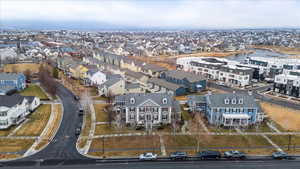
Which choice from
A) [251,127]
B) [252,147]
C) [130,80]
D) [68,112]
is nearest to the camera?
[252,147]

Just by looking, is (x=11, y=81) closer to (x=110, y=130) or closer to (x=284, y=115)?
(x=110, y=130)

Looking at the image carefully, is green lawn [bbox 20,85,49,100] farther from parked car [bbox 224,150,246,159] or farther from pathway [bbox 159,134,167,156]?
parked car [bbox 224,150,246,159]

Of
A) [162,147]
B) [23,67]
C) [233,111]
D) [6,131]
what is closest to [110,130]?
[162,147]

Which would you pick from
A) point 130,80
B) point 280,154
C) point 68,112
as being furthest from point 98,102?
point 280,154

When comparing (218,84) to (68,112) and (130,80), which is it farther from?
(68,112)

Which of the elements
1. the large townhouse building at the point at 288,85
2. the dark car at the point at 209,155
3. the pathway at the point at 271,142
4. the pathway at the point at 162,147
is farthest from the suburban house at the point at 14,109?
the large townhouse building at the point at 288,85
